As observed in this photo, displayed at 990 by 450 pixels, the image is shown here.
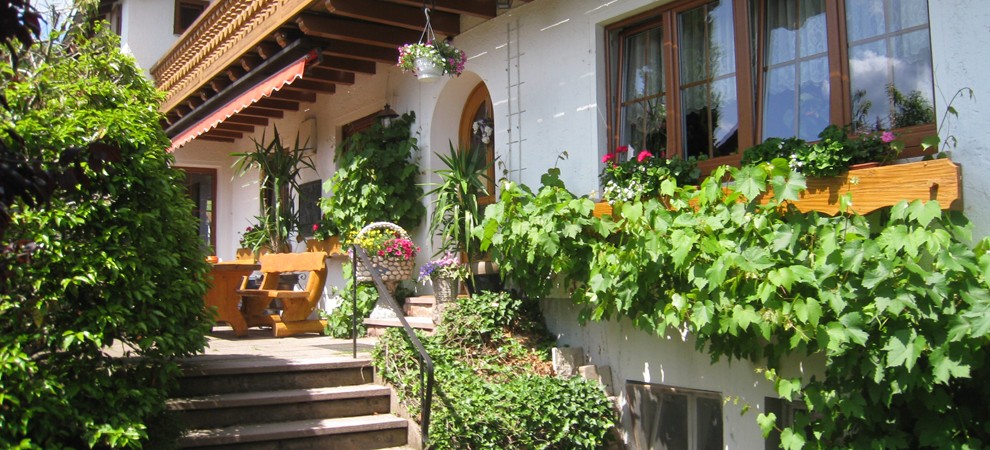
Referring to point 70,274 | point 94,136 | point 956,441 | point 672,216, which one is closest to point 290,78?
point 94,136

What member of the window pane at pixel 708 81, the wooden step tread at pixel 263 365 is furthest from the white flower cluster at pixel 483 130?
the wooden step tread at pixel 263 365

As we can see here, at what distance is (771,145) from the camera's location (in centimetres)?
539

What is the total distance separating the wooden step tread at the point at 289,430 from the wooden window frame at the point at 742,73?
2827mm

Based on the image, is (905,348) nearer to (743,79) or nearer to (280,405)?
(743,79)

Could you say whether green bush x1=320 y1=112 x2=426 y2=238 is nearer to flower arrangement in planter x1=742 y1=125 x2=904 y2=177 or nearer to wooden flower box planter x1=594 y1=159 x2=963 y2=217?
flower arrangement in planter x1=742 y1=125 x2=904 y2=177

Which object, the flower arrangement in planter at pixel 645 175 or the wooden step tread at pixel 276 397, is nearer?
the wooden step tread at pixel 276 397

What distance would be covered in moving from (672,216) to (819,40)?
59.9 inches

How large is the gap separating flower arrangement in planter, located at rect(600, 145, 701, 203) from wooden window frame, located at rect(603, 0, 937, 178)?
16cm

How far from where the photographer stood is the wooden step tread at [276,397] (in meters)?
5.93

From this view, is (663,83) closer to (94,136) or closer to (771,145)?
(771,145)

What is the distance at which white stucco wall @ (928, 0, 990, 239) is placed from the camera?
183 inches

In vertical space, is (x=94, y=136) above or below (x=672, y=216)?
above

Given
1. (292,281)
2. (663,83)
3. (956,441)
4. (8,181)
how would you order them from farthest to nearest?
(292,281), (663,83), (956,441), (8,181)

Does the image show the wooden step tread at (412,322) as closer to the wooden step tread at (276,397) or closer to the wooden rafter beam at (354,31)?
the wooden step tread at (276,397)
